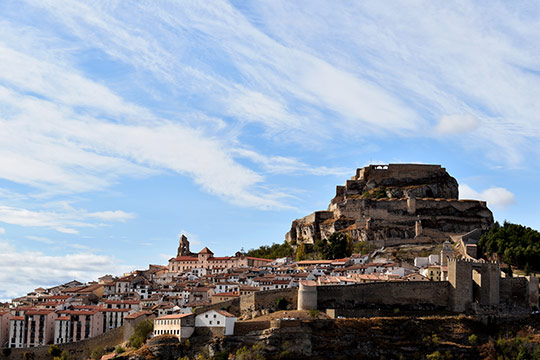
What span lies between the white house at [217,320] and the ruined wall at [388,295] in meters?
7.56

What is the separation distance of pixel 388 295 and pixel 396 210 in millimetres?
28729

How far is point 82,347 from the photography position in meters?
64.9

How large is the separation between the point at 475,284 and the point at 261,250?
126 ft

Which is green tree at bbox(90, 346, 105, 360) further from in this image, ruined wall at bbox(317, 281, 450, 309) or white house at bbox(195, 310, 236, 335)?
ruined wall at bbox(317, 281, 450, 309)

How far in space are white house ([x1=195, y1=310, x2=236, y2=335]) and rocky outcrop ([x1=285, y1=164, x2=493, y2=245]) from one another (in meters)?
32.0

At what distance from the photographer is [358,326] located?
61000mm

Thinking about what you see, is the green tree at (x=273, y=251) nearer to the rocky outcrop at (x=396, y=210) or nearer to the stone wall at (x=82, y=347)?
the rocky outcrop at (x=396, y=210)

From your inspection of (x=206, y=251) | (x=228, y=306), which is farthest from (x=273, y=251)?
(x=228, y=306)

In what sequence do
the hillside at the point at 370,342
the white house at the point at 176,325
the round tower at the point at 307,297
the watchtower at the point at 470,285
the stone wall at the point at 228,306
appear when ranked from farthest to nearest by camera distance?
the watchtower at the point at 470,285, the stone wall at the point at 228,306, the round tower at the point at 307,297, the white house at the point at 176,325, the hillside at the point at 370,342

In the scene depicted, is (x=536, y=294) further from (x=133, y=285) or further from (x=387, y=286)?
(x=133, y=285)

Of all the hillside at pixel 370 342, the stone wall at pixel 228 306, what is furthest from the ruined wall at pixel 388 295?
the stone wall at pixel 228 306

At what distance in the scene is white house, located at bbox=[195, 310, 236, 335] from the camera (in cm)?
5962

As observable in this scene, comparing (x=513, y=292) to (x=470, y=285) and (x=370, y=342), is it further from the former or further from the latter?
(x=370, y=342)

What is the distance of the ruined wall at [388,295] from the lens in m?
64.3
